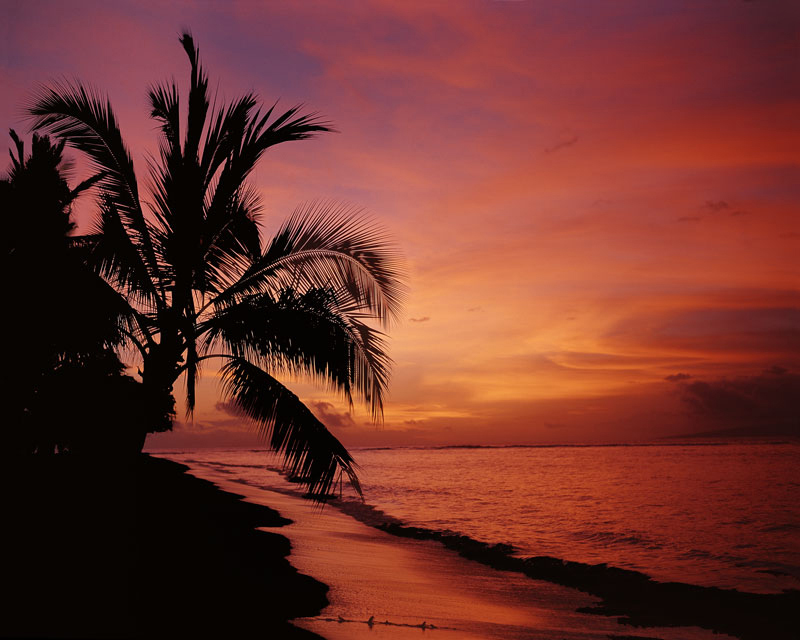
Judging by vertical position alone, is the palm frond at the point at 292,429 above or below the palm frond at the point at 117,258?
below

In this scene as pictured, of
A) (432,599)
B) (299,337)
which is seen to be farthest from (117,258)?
(432,599)

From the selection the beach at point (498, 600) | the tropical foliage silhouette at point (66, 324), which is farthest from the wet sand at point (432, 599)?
the tropical foliage silhouette at point (66, 324)

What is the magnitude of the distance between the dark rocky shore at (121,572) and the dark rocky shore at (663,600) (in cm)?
507

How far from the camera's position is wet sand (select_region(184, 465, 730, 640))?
22.7 ft

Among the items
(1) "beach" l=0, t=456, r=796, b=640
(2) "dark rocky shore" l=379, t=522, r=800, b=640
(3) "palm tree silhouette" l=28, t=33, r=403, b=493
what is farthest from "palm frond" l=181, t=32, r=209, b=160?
(2) "dark rocky shore" l=379, t=522, r=800, b=640

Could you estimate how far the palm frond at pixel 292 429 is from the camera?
6.83 metres

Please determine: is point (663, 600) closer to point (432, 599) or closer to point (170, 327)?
point (432, 599)

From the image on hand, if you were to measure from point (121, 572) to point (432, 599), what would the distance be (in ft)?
14.5

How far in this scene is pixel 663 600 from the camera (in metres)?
10.2

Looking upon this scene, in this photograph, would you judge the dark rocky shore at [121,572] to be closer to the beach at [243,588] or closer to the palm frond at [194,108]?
the beach at [243,588]

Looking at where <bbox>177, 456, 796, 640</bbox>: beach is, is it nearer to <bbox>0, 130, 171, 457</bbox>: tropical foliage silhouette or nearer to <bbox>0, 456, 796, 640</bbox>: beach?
<bbox>0, 456, 796, 640</bbox>: beach

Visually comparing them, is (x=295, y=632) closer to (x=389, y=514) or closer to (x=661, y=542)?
(x=661, y=542)

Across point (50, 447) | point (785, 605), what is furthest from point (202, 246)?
point (50, 447)

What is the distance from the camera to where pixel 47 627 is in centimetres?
484
